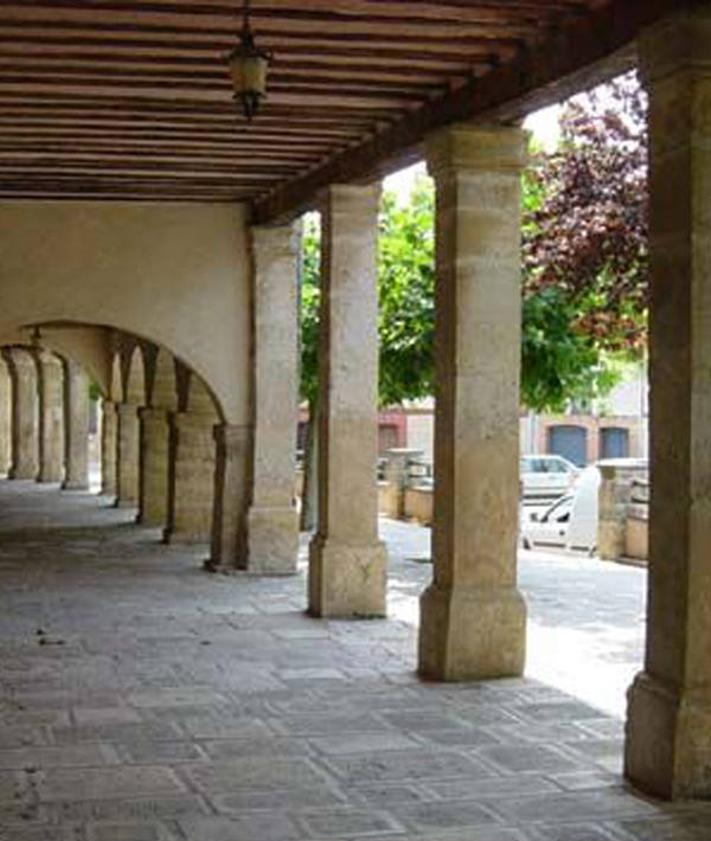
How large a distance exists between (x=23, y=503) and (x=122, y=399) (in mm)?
3077

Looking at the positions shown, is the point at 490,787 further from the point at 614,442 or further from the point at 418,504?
the point at 614,442

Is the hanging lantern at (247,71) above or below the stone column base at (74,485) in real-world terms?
above

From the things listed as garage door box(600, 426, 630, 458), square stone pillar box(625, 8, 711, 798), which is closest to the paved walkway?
square stone pillar box(625, 8, 711, 798)

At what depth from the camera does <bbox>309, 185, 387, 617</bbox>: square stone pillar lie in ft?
36.7

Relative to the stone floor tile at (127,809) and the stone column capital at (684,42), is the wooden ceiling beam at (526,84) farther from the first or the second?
the stone floor tile at (127,809)

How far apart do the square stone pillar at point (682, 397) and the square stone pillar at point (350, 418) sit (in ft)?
16.5

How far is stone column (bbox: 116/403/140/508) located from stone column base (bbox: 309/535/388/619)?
11.0 m

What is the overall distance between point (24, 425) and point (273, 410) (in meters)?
19.0

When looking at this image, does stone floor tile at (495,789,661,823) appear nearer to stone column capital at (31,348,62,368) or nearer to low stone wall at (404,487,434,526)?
low stone wall at (404,487,434,526)

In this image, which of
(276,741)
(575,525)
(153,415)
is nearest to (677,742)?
(276,741)

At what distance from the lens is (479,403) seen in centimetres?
862

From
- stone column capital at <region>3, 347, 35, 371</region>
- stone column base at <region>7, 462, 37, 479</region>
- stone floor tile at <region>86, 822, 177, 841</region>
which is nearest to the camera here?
stone floor tile at <region>86, 822, 177, 841</region>

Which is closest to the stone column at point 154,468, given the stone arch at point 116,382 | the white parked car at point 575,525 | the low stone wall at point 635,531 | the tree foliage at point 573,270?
the tree foliage at point 573,270

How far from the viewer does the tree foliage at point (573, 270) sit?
12.9 m
